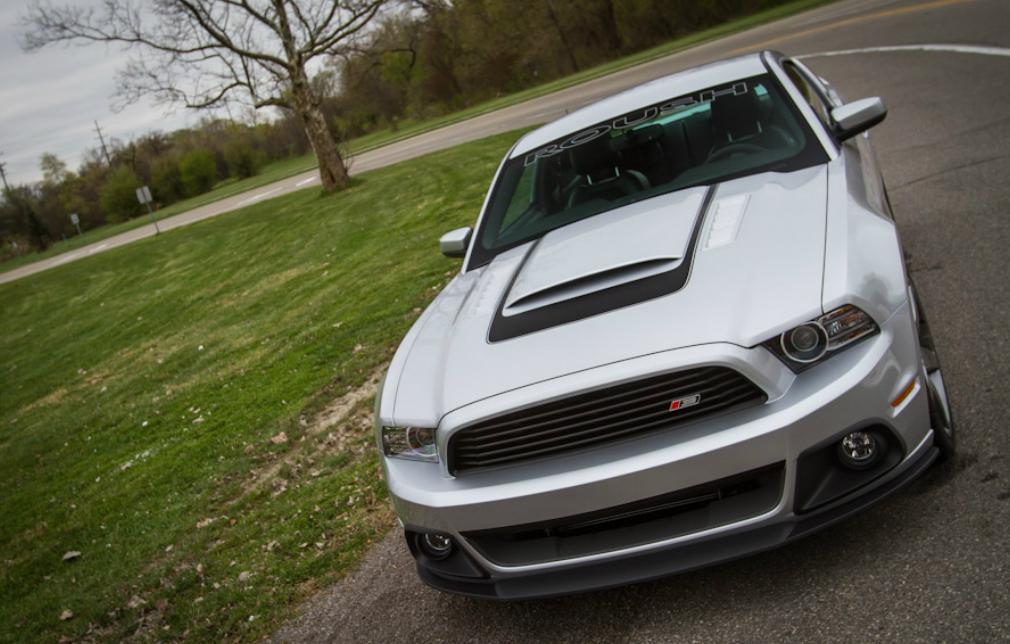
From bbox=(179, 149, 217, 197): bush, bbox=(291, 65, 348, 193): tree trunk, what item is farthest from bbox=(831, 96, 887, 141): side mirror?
bbox=(179, 149, 217, 197): bush

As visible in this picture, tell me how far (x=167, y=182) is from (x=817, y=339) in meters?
76.0

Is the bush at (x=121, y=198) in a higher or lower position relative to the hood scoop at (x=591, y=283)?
higher

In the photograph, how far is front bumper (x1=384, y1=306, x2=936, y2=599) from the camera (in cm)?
270

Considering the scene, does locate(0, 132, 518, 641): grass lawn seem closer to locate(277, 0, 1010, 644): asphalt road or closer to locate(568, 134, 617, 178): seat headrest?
locate(277, 0, 1010, 644): asphalt road

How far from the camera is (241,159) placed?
71.2 meters

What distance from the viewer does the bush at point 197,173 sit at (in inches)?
2805

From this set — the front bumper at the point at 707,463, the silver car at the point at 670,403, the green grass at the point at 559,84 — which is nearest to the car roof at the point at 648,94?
the silver car at the point at 670,403

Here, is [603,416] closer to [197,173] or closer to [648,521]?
[648,521]

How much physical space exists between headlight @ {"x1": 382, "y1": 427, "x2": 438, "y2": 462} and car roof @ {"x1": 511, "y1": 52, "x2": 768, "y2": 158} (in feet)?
7.54

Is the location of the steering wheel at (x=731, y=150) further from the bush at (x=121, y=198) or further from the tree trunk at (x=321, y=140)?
the bush at (x=121, y=198)

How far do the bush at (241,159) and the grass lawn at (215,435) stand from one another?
5520cm

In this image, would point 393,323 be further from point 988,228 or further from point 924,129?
point 924,129

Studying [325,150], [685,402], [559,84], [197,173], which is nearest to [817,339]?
[685,402]

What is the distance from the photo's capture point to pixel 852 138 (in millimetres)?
4562
